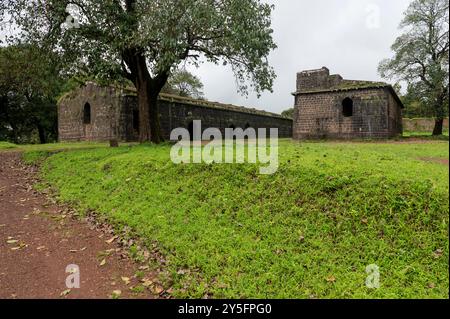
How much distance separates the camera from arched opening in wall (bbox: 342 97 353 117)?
80.9 ft

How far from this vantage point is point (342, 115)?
24219 millimetres

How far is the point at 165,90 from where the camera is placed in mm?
40969

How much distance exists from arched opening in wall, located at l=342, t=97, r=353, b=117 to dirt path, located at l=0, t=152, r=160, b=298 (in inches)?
825

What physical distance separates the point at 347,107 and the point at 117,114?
→ 16.2 metres

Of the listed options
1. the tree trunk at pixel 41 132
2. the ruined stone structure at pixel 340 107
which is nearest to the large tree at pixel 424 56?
Answer: the ruined stone structure at pixel 340 107

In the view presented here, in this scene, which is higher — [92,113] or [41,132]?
[92,113]

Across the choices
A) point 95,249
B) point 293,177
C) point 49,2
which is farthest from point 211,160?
point 49,2

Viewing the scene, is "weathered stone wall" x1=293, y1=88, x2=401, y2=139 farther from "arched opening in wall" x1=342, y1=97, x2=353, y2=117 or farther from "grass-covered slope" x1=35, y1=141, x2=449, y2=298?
"grass-covered slope" x1=35, y1=141, x2=449, y2=298

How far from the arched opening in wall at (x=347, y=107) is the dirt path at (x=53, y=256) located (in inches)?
825

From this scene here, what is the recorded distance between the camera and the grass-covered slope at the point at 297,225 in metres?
4.82

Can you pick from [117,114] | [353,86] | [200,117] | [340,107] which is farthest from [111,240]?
[200,117]

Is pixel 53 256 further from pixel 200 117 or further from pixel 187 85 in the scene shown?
pixel 187 85

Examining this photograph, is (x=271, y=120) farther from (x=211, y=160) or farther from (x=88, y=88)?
(x=211, y=160)

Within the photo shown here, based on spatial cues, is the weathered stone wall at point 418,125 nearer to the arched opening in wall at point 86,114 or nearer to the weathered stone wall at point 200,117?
the weathered stone wall at point 200,117
